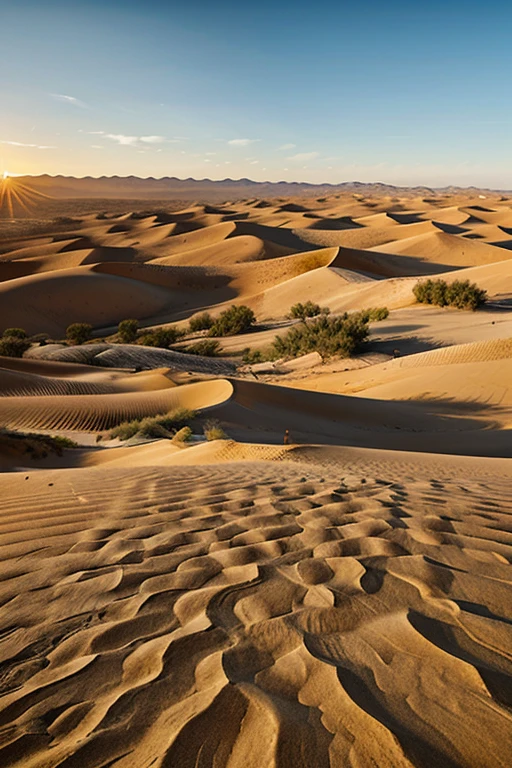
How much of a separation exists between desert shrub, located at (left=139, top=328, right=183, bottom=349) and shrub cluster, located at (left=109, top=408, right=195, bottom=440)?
1464 centimetres

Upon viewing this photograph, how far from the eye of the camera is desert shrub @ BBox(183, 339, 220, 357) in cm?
2366

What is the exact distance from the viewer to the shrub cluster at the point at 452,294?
24.8 m

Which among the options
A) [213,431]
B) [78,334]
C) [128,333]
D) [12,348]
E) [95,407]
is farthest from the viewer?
[78,334]

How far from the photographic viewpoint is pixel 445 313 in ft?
82.0

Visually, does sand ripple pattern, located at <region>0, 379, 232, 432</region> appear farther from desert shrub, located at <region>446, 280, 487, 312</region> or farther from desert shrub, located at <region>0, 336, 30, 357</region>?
desert shrub, located at <region>446, 280, 487, 312</region>

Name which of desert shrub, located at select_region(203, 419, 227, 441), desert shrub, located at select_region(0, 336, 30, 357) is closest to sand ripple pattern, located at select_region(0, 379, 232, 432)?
desert shrub, located at select_region(203, 419, 227, 441)

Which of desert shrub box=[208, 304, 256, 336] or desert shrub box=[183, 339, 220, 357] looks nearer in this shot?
desert shrub box=[183, 339, 220, 357]

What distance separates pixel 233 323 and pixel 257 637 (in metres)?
26.9

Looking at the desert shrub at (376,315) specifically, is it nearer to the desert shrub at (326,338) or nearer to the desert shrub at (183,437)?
the desert shrub at (326,338)

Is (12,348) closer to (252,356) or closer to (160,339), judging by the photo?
(160,339)

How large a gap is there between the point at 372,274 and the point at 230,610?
4007cm

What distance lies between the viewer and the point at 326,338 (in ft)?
66.4

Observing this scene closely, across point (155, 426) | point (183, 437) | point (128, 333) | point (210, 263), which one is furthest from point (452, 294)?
point (210, 263)

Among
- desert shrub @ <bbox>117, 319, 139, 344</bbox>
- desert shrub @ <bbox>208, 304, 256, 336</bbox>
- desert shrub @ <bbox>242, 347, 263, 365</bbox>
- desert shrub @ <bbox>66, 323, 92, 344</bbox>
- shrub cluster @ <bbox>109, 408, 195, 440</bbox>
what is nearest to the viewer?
shrub cluster @ <bbox>109, 408, 195, 440</bbox>
